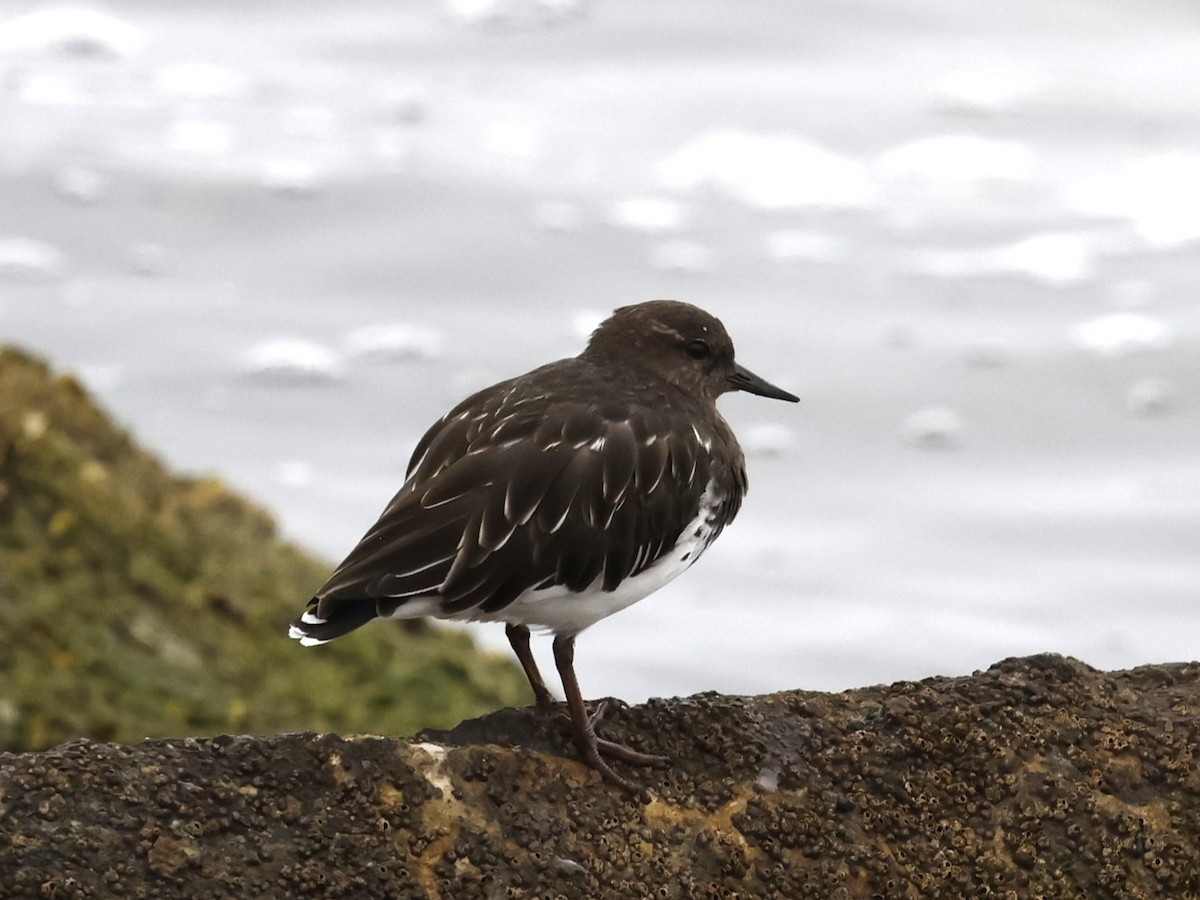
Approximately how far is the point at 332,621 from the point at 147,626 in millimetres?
3372

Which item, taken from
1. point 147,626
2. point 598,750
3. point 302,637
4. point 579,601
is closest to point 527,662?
point 579,601

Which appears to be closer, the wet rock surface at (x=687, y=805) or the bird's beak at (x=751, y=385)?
the wet rock surface at (x=687, y=805)

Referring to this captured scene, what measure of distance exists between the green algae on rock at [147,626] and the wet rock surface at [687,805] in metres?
3.07

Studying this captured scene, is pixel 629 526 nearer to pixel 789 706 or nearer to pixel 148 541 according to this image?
pixel 789 706

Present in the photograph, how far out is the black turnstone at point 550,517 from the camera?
4.79 metres

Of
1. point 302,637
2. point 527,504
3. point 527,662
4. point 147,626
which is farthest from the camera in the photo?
point 147,626

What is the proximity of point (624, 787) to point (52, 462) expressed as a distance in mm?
4514

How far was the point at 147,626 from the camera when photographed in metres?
7.88

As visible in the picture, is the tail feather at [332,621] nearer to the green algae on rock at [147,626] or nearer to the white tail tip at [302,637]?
the white tail tip at [302,637]

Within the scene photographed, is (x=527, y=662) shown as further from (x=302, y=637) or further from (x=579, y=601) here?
(x=302, y=637)

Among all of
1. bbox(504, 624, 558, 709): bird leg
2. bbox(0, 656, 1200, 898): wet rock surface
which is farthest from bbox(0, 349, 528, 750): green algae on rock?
bbox(0, 656, 1200, 898): wet rock surface

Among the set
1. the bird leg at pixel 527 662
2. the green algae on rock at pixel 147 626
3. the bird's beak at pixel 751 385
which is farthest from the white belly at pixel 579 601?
the green algae on rock at pixel 147 626

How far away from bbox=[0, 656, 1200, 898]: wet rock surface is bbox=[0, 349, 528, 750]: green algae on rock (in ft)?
10.1

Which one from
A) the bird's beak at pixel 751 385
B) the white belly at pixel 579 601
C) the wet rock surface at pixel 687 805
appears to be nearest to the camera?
the wet rock surface at pixel 687 805
